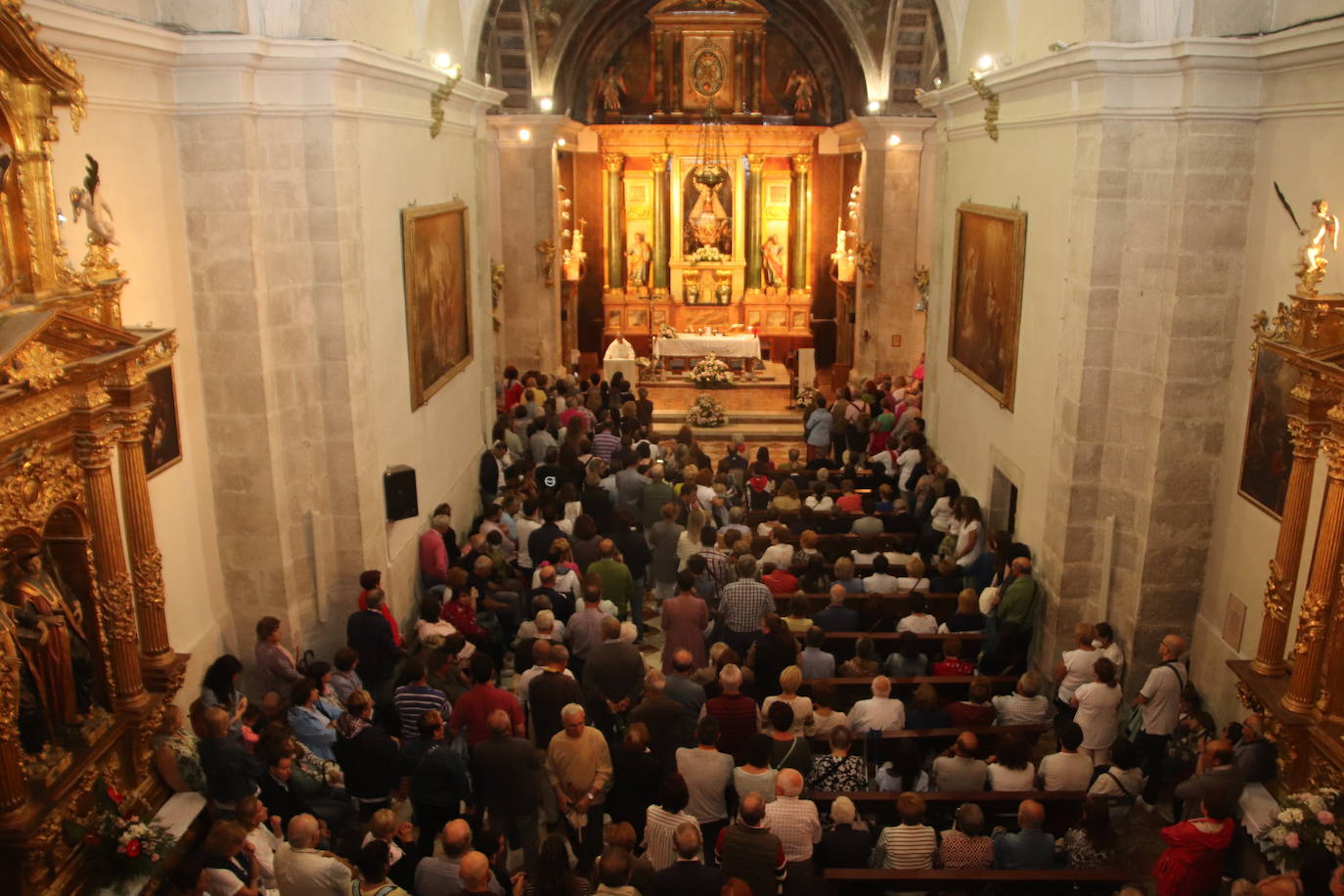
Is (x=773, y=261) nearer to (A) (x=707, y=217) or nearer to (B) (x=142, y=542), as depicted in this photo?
(A) (x=707, y=217)

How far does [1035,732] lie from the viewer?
8008 millimetres

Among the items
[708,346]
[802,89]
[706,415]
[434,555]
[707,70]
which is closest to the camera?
[434,555]

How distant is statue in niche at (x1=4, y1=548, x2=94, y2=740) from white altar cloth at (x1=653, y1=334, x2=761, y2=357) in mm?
17272

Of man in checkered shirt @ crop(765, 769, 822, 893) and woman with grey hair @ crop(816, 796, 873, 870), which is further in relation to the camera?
woman with grey hair @ crop(816, 796, 873, 870)

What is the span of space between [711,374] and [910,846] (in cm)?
1602

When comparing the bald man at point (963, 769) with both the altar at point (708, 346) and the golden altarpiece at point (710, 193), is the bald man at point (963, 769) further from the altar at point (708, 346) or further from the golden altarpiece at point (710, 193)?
the golden altarpiece at point (710, 193)

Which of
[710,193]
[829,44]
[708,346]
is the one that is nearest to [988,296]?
[708,346]

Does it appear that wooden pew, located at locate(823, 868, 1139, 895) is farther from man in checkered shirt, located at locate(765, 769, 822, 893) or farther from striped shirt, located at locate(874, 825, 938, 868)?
man in checkered shirt, located at locate(765, 769, 822, 893)

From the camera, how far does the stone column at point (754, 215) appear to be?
25.4 m

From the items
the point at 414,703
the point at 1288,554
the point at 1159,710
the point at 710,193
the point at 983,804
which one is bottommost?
the point at 983,804

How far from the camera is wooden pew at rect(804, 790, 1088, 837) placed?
282 inches

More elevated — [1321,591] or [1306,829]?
[1321,591]

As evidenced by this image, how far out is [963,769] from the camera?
23.7 ft

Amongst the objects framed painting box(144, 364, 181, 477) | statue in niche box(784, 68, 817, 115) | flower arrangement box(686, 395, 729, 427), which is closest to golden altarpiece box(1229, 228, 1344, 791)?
framed painting box(144, 364, 181, 477)
